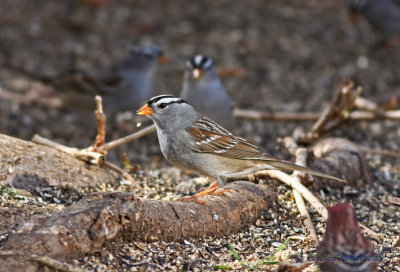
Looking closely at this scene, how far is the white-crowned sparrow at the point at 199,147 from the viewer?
377 centimetres

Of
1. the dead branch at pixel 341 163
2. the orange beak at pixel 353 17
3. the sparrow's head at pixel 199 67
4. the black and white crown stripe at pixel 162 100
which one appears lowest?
the dead branch at pixel 341 163

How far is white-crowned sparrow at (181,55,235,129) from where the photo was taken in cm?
608

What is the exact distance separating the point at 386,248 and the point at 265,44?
6.29 metres

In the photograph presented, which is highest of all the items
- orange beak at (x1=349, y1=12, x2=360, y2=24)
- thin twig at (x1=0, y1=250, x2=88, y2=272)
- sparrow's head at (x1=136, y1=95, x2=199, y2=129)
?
orange beak at (x1=349, y1=12, x2=360, y2=24)

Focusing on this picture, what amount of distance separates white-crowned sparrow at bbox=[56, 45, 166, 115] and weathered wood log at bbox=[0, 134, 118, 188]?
342cm

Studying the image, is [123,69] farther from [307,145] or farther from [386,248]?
[386,248]

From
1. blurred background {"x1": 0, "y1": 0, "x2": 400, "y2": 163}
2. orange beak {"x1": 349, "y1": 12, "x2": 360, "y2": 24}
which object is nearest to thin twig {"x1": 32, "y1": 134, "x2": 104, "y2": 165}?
blurred background {"x1": 0, "y1": 0, "x2": 400, "y2": 163}

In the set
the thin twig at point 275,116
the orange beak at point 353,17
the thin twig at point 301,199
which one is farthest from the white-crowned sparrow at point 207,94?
the orange beak at point 353,17

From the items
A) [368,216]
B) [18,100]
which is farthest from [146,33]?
[368,216]

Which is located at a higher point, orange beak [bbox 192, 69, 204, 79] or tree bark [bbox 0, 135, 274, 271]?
orange beak [bbox 192, 69, 204, 79]

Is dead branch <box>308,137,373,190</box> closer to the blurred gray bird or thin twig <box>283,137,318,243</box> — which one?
thin twig <box>283,137,318,243</box>

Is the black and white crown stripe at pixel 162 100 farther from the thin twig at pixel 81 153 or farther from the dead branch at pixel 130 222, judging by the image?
the dead branch at pixel 130 222

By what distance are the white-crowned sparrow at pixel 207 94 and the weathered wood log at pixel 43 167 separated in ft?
7.05

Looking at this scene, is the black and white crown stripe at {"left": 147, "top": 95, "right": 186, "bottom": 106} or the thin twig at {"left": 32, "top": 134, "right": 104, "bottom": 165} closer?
the black and white crown stripe at {"left": 147, "top": 95, "right": 186, "bottom": 106}
